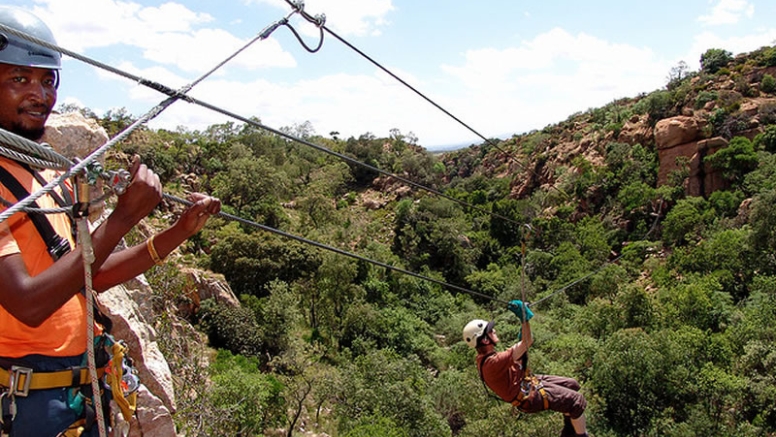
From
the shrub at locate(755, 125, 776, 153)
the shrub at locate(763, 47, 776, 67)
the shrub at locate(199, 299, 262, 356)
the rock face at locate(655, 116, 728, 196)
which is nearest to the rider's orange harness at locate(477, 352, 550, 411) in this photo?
the shrub at locate(199, 299, 262, 356)

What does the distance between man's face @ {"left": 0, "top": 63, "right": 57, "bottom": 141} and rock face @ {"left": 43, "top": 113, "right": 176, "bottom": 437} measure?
11.9 feet

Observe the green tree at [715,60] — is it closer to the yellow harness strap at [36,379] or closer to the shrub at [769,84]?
the shrub at [769,84]

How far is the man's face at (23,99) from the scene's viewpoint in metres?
1.58

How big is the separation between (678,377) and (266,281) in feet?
54.8

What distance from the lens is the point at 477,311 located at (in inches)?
1116

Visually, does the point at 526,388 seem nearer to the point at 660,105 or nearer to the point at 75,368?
the point at 75,368

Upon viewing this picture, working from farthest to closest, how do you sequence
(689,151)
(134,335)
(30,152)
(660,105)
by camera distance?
(660,105), (689,151), (134,335), (30,152)

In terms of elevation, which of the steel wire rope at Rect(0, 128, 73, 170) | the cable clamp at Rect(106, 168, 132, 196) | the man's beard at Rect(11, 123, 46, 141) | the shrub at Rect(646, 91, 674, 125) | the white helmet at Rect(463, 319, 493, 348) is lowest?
the white helmet at Rect(463, 319, 493, 348)

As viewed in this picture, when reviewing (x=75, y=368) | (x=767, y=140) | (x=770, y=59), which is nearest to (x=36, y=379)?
(x=75, y=368)

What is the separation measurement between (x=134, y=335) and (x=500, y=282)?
27.2m

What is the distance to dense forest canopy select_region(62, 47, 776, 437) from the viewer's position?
15906 mm

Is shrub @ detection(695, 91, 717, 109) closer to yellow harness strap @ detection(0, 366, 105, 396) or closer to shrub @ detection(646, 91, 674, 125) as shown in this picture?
shrub @ detection(646, 91, 674, 125)

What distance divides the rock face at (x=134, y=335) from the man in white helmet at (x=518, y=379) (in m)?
2.84

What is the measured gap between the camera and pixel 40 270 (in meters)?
1.50
